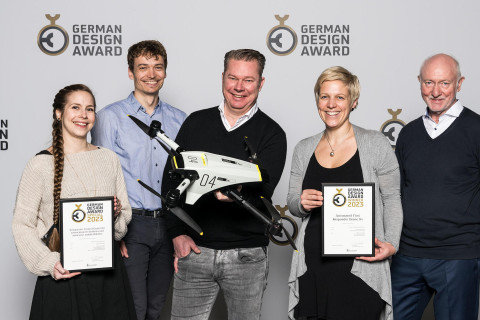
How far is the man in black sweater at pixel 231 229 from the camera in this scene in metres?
2.00

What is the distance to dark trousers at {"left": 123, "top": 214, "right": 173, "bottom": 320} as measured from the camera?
234cm

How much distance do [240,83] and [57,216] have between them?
31.1 inches

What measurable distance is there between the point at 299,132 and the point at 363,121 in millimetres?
373

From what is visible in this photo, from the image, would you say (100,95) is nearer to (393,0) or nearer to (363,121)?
(363,121)

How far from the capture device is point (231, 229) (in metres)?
2.01

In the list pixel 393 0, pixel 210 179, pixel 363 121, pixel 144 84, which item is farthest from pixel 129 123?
pixel 393 0

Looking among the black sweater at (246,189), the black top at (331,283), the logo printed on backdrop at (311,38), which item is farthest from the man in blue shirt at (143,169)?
the logo printed on backdrop at (311,38)

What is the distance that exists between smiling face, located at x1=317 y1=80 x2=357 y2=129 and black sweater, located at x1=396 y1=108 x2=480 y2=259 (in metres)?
0.43

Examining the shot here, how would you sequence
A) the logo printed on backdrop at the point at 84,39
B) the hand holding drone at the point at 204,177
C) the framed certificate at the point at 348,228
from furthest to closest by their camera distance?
the logo printed on backdrop at the point at 84,39 → the framed certificate at the point at 348,228 → the hand holding drone at the point at 204,177

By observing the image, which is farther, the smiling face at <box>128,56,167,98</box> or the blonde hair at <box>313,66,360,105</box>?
the smiling face at <box>128,56,167,98</box>

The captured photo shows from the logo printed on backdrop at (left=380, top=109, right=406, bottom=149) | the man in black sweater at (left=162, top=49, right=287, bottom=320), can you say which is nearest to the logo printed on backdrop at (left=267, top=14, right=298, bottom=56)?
the logo printed on backdrop at (left=380, top=109, right=406, bottom=149)

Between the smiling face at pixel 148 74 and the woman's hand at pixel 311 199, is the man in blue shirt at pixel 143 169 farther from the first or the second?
the woman's hand at pixel 311 199

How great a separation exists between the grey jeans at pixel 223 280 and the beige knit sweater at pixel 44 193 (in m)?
0.33

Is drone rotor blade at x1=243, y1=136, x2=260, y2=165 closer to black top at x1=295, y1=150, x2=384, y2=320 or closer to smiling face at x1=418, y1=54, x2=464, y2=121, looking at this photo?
black top at x1=295, y1=150, x2=384, y2=320
